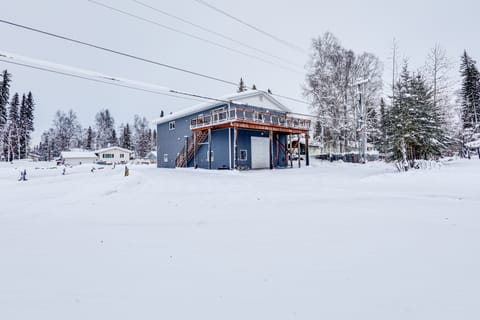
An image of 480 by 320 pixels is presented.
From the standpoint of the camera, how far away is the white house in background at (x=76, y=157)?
4131 cm

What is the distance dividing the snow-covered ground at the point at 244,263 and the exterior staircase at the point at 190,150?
45.7 feet

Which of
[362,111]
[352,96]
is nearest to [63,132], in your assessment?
[352,96]

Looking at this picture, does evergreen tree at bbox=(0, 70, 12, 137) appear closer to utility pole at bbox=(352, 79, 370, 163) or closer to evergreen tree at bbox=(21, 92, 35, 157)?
evergreen tree at bbox=(21, 92, 35, 157)

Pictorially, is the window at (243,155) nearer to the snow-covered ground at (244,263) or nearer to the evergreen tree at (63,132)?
the snow-covered ground at (244,263)

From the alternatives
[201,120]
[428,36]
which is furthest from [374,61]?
[201,120]

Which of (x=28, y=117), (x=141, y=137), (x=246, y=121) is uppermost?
(x=28, y=117)

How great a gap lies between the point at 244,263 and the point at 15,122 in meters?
51.0

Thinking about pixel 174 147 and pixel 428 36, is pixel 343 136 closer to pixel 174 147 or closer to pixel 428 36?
pixel 428 36

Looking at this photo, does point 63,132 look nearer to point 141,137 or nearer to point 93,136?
point 93,136

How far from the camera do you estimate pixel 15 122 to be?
37.0 meters

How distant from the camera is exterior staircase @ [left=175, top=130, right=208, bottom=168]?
59.8 ft

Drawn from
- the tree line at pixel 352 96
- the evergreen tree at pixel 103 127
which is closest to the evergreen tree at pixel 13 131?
the evergreen tree at pixel 103 127

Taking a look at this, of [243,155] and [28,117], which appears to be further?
[28,117]

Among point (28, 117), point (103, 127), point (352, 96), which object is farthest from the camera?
point (103, 127)
